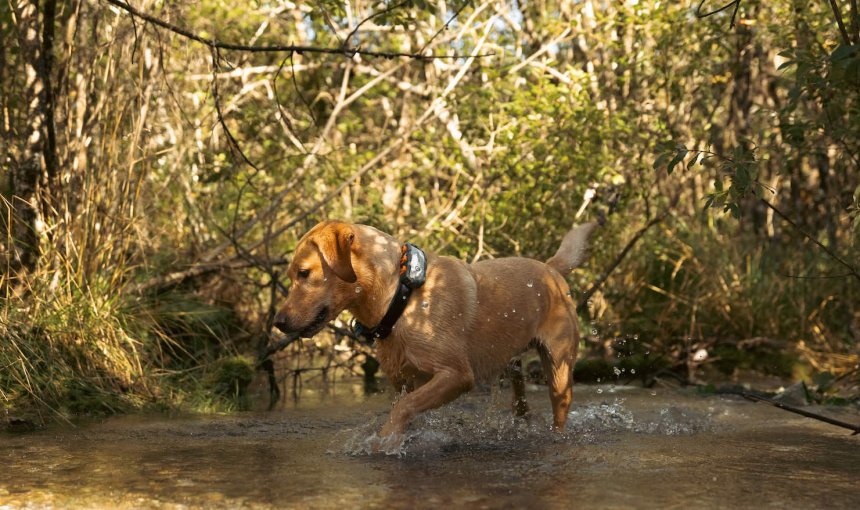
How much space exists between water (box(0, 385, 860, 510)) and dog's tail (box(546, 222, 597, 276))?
91 cm

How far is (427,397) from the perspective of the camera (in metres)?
5.03

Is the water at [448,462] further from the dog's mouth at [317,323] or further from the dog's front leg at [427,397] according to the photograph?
the dog's mouth at [317,323]

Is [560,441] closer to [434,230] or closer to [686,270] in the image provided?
[434,230]

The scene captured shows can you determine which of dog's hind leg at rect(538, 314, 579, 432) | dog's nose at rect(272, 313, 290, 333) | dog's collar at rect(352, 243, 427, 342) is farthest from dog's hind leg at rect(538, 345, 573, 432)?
dog's nose at rect(272, 313, 290, 333)

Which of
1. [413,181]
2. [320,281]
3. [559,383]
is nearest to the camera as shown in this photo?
[320,281]

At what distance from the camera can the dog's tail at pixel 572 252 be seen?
251 inches

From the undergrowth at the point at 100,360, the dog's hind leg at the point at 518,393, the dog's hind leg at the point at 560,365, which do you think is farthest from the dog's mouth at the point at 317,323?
the undergrowth at the point at 100,360

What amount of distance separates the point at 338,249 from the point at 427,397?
2.74 feet

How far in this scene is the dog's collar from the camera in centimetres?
514

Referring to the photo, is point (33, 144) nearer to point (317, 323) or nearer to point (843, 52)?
point (317, 323)

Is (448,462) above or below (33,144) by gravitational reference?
below

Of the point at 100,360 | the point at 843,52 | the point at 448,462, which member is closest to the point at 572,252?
the point at 448,462

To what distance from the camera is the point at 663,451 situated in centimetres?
514

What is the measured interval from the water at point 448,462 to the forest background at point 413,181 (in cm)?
98
